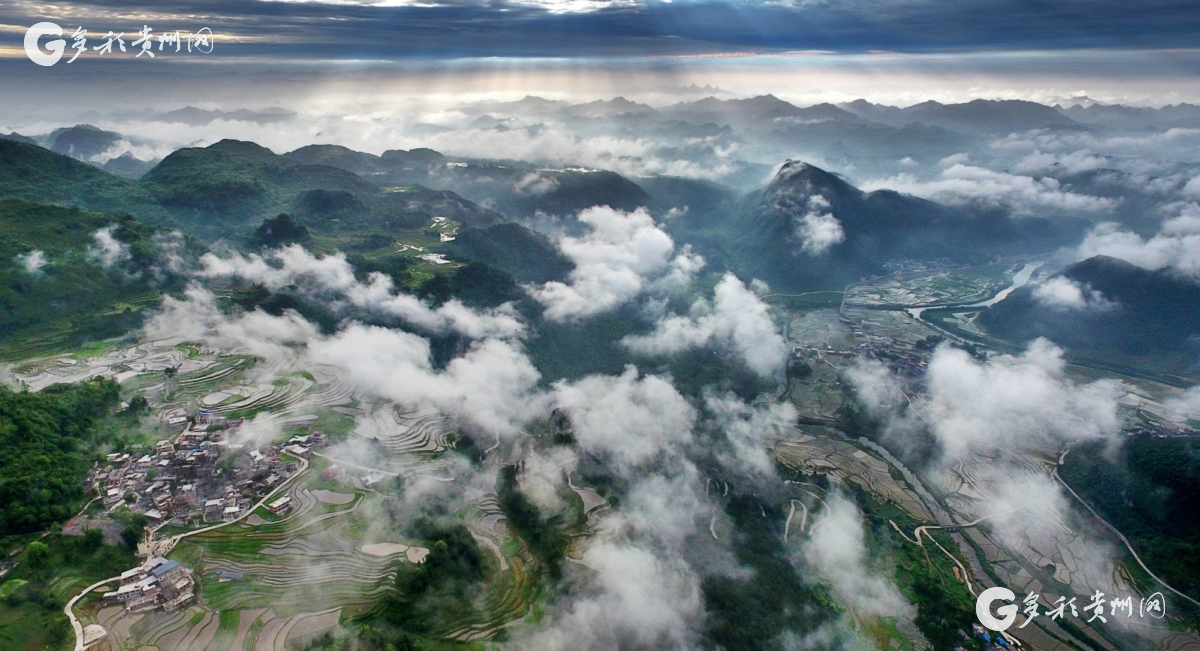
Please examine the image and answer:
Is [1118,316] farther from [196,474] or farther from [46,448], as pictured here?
[46,448]

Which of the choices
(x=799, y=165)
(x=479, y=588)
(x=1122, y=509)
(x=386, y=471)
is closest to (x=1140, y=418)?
(x=1122, y=509)

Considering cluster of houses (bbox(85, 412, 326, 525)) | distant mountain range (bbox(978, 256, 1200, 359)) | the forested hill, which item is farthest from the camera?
distant mountain range (bbox(978, 256, 1200, 359))

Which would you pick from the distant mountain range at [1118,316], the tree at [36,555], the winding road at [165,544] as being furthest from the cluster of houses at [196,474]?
the distant mountain range at [1118,316]

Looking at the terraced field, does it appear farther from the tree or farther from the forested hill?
the forested hill

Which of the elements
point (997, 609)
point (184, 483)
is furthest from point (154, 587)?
point (997, 609)

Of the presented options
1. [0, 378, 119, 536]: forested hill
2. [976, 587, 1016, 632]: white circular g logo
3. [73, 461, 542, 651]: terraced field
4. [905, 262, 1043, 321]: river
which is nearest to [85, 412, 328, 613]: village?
[73, 461, 542, 651]: terraced field

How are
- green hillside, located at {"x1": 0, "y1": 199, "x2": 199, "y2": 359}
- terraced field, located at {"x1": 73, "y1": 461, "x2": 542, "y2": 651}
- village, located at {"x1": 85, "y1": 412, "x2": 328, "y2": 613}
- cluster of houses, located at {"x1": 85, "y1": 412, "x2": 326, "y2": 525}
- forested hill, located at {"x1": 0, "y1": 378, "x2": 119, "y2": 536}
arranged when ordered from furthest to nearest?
green hillside, located at {"x1": 0, "y1": 199, "x2": 199, "y2": 359} < cluster of houses, located at {"x1": 85, "y1": 412, "x2": 326, "y2": 525} < forested hill, located at {"x1": 0, "y1": 378, "x2": 119, "y2": 536} < village, located at {"x1": 85, "y1": 412, "x2": 328, "y2": 613} < terraced field, located at {"x1": 73, "y1": 461, "x2": 542, "y2": 651}

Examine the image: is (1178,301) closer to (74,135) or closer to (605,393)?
(605,393)
